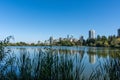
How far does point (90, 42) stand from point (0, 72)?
3107 inches

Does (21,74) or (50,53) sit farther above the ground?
(50,53)

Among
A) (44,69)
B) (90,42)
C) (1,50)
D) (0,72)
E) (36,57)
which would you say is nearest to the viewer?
(1,50)

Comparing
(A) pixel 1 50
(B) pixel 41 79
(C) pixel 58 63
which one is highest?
(A) pixel 1 50

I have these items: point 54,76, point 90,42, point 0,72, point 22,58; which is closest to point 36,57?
point 22,58

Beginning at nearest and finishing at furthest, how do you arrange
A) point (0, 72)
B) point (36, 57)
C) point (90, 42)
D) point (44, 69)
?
point (0, 72) < point (44, 69) < point (36, 57) < point (90, 42)

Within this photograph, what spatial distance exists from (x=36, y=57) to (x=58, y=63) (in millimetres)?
923

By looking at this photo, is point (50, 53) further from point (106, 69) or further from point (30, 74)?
point (106, 69)

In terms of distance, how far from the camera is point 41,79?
620 centimetres

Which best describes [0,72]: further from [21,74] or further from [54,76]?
[54,76]

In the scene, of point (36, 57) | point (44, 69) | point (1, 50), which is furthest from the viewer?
point (36, 57)

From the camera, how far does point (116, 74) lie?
5.71 metres

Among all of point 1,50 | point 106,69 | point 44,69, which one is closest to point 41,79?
point 44,69

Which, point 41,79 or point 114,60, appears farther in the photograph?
point 41,79

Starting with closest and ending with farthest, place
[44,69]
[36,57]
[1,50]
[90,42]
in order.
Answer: [1,50] < [44,69] < [36,57] < [90,42]
